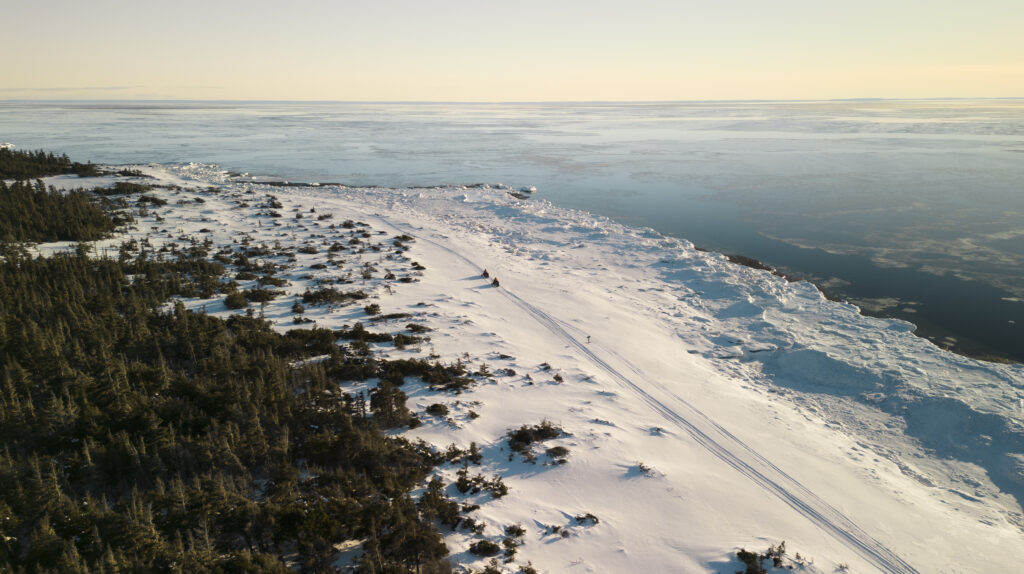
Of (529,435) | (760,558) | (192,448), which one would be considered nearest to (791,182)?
(529,435)

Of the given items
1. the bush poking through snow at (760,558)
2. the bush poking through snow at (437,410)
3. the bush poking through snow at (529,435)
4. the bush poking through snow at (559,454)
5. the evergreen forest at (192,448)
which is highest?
the evergreen forest at (192,448)

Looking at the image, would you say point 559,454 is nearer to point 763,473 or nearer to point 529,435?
point 529,435

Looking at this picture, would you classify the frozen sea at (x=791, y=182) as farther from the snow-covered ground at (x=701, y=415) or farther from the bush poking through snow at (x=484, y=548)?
the bush poking through snow at (x=484, y=548)

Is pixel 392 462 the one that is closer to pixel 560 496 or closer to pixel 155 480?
pixel 560 496

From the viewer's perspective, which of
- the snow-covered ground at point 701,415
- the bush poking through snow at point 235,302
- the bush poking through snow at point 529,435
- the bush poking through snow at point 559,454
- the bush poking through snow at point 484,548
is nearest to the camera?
the bush poking through snow at point 484,548

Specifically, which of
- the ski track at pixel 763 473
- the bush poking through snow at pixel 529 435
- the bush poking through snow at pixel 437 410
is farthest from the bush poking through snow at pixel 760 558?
the bush poking through snow at pixel 437 410

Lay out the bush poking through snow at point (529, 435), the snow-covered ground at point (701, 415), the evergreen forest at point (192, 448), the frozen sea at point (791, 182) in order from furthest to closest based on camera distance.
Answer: the frozen sea at point (791, 182) → the bush poking through snow at point (529, 435) → the snow-covered ground at point (701, 415) → the evergreen forest at point (192, 448)
